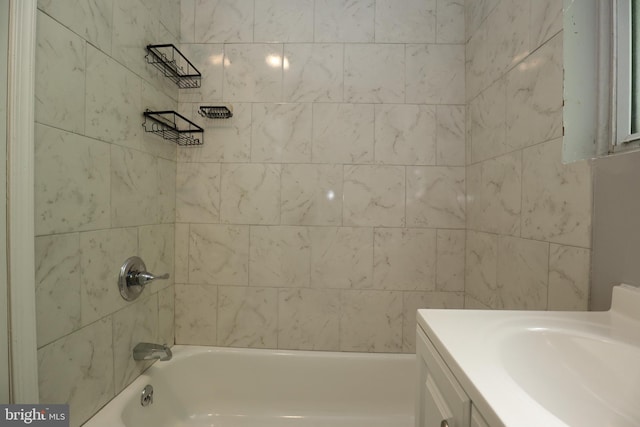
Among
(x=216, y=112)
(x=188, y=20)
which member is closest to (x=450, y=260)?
(x=216, y=112)

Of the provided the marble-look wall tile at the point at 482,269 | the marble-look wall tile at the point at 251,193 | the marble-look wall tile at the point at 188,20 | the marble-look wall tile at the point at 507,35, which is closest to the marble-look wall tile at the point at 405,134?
the marble-look wall tile at the point at 507,35

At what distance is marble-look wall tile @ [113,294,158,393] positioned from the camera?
1119 millimetres

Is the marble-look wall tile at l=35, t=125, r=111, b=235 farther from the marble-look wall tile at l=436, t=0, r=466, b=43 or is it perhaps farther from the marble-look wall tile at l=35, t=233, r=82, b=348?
the marble-look wall tile at l=436, t=0, r=466, b=43

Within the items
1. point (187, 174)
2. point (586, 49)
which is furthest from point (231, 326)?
point (586, 49)

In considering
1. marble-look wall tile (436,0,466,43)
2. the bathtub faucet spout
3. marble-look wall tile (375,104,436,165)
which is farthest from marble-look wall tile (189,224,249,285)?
marble-look wall tile (436,0,466,43)

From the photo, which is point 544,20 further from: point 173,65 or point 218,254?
point 218,254

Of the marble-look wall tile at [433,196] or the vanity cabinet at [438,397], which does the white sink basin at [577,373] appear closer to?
the vanity cabinet at [438,397]

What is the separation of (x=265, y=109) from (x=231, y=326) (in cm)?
122

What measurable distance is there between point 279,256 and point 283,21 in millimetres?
1305

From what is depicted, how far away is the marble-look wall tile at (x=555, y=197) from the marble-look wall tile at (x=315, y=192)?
0.83m

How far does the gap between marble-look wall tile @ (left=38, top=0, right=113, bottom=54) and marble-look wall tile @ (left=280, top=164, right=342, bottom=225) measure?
2.94 feet

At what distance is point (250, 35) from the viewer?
5.05 ft
